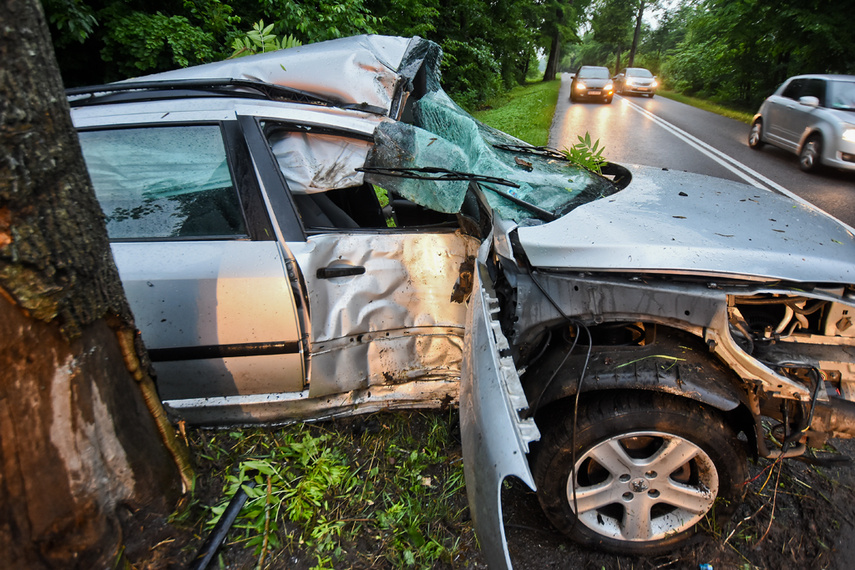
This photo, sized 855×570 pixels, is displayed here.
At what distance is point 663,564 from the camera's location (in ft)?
6.73

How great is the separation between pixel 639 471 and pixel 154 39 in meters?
6.39

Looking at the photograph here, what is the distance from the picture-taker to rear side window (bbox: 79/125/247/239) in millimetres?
2180

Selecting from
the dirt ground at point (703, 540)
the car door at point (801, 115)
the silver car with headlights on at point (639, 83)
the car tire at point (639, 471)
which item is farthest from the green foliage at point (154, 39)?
the silver car with headlights on at point (639, 83)

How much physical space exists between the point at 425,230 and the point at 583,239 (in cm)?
73

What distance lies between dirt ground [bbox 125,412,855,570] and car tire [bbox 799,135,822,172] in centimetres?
707

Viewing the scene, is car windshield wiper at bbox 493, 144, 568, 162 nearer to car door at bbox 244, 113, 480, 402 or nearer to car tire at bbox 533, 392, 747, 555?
car door at bbox 244, 113, 480, 402

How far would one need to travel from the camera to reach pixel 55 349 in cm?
138

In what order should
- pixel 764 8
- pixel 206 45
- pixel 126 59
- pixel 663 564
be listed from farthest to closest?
1. pixel 764 8
2. pixel 126 59
3. pixel 206 45
4. pixel 663 564

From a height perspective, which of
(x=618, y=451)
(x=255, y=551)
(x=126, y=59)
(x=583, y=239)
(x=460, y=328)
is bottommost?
(x=255, y=551)

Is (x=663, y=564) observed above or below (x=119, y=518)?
below

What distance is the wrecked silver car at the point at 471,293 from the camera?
1.86 meters

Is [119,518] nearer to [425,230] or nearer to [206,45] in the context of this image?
[425,230]

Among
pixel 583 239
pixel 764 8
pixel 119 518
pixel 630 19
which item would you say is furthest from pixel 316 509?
pixel 630 19

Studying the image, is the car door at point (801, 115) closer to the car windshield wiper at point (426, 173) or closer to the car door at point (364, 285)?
the car windshield wiper at point (426, 173)
